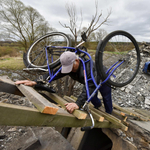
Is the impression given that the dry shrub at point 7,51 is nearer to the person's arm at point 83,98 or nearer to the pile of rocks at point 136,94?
the pile of rocks at point 136,94

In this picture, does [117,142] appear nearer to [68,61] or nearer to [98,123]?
[98,123]

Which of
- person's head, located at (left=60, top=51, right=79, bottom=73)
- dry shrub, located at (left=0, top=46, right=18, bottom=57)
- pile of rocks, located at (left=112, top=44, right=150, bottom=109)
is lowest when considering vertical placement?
pile of rocks, located at (left=112, top=44, right=150, bottom=109)

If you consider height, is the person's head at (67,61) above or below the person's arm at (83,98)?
above

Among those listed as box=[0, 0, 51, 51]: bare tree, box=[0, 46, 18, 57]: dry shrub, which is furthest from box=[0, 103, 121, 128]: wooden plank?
box=[0, 46, 18, 57]: dry shrub

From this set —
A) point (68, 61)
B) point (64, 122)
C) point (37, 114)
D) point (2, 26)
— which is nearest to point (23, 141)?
point (64, 122)

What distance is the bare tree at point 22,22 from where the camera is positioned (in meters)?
9.86

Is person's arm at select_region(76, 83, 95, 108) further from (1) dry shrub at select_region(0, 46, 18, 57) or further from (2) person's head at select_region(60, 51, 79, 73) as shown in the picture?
(1) dry shrub at select_region(0, 46, 18, 57)

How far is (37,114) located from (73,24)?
5756 millimetres

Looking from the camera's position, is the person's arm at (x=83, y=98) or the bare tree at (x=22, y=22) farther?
the bare tree at (x=22, y=22)

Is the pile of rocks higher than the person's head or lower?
lower

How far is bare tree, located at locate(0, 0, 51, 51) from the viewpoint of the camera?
388 inches

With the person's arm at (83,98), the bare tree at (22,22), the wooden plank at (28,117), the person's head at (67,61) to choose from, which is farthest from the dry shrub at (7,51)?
the wooden plank at (28,117)

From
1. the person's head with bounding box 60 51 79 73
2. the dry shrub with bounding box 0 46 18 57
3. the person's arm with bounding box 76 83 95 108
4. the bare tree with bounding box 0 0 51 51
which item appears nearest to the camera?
the person's arm with bounding box 76 83 95 108

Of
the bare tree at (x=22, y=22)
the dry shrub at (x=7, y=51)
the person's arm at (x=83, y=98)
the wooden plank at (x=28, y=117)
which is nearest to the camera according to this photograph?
the wooden plank at (x=28, y=117)
